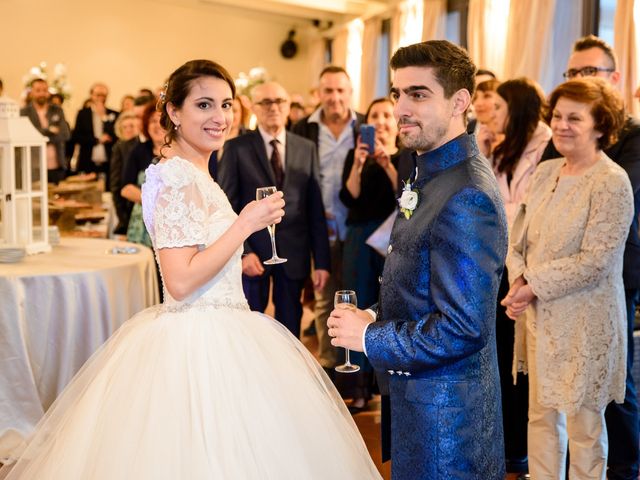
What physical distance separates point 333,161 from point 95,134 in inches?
279

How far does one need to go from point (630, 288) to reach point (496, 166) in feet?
A: 2.81

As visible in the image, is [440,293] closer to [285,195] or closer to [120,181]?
[285,195]

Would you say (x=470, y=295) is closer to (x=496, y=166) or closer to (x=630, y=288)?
(x=630, y=288)

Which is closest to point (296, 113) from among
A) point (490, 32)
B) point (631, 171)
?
point (490, 32)

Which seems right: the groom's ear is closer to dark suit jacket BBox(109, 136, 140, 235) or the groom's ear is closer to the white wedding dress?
the white wedding dress

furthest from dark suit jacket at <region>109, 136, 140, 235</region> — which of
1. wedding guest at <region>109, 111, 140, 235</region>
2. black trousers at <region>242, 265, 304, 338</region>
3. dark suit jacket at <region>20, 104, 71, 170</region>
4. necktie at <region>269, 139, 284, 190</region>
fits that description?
dark suit jacket at <region>20, 104, 71, 170</region>

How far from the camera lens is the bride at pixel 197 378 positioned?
1.79m

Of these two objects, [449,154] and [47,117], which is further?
[47,117]

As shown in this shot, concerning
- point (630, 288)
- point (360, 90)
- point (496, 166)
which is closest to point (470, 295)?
point (630, 288)

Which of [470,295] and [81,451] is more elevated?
[470,295]

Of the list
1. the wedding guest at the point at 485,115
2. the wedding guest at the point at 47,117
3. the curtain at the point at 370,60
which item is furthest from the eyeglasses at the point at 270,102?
the curtain at the point at 370,60

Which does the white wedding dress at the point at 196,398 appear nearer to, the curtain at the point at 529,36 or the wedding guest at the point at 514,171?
the wedding guest at the point at 514,171

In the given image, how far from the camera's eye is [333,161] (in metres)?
4.28

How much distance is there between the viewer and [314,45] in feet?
44.5
